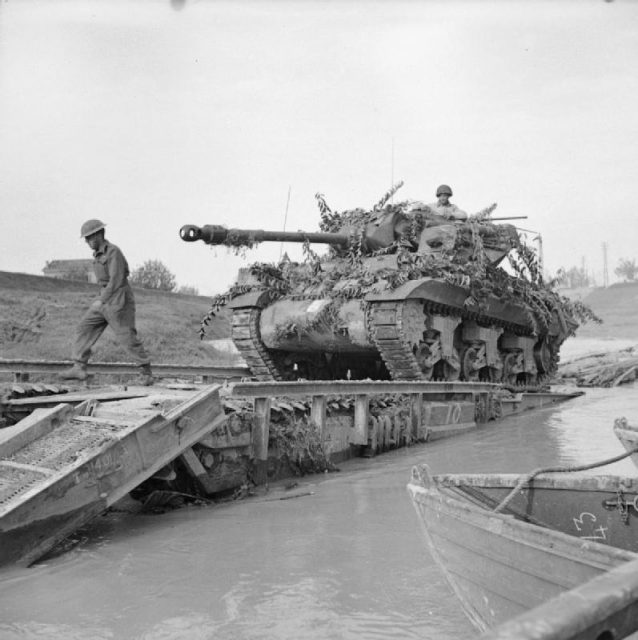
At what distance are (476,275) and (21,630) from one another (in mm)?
8989

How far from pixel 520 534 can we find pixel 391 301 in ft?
26.0

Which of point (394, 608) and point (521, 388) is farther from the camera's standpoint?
point (521, 388)

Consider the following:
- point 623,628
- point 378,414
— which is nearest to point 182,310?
point 378,414

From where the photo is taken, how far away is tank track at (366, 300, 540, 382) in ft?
33.6

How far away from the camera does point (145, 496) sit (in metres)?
5.79

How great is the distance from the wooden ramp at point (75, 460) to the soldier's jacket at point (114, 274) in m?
1.82

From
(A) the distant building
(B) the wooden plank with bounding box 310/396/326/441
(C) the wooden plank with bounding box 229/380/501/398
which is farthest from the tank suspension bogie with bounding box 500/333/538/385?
(A) the distant building

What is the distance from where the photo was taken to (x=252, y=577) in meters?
4.02

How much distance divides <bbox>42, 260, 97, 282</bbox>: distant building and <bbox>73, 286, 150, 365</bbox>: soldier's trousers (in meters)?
23.0

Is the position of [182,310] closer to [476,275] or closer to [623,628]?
[476,275]

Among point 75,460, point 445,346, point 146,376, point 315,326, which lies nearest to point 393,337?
point 315,326

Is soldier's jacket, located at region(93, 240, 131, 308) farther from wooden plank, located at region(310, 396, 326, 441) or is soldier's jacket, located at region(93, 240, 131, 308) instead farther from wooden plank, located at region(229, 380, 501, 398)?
wooden plank, located at region(310, 396, 326, 441)

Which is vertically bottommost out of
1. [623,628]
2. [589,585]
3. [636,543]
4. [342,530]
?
[342,530]

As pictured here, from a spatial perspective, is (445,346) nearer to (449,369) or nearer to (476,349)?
(449,369)
